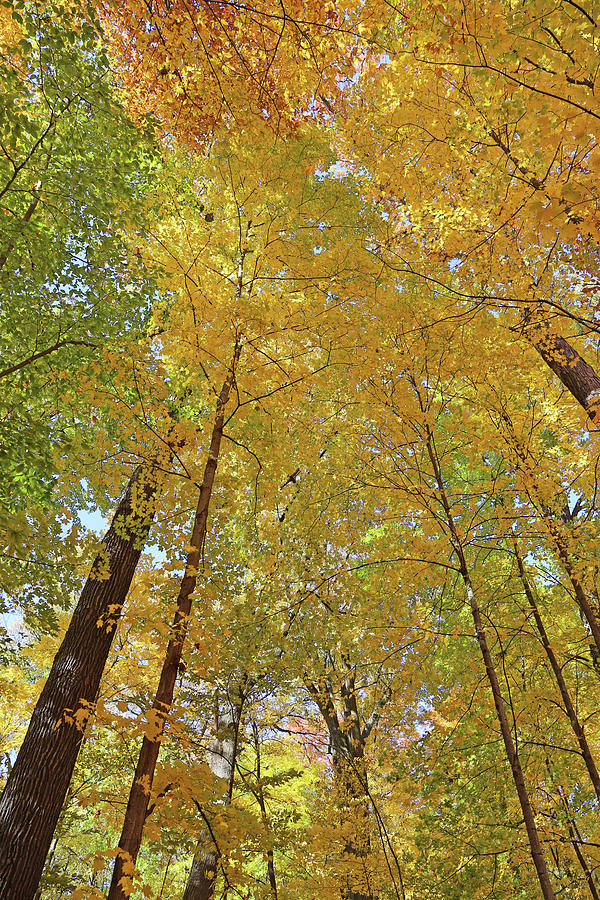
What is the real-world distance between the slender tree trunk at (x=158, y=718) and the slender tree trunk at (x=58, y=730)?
56cm

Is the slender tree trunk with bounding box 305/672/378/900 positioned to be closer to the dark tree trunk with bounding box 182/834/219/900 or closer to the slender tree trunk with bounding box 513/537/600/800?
the dark tree trunk with bounding box 182/834/219/900

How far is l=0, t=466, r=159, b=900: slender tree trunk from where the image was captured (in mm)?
4266

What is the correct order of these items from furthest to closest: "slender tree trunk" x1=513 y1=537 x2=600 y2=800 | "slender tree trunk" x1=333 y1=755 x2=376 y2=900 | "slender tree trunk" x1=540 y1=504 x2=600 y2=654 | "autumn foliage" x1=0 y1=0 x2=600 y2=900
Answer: "slender tree trunk" x1=333 y1=755 x2=376 y2=900 → "slender tree trunk" x1=540 y1=504 x2=600 y2=654 → "slender tree trunk" x1=513 y1=537 x2=600 y2=800 → "autumn foliage" x1=0 y1=0 x2=600 y2=900

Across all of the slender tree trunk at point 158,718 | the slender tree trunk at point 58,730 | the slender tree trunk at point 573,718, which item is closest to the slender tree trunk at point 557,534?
the slender tree trunk at point 573,718

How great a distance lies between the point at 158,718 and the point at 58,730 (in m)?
2.78

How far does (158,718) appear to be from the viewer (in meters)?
2.82

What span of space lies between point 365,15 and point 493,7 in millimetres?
3373

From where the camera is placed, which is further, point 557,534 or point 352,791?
point 352,791

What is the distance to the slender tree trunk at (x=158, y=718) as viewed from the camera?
264 cm

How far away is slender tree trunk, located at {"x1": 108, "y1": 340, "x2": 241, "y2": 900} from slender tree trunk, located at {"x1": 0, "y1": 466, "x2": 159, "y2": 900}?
1.84 ft

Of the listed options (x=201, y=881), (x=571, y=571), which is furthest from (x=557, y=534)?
(x=201, y=881)

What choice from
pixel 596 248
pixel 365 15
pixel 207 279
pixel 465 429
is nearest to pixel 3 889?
pixel 207 279

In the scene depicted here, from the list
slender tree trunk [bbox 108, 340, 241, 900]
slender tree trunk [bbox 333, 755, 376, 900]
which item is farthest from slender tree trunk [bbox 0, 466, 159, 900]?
slender tree trunk [bbox 333, 755, 376, 900]

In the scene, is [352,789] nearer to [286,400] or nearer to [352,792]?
[352,792]
